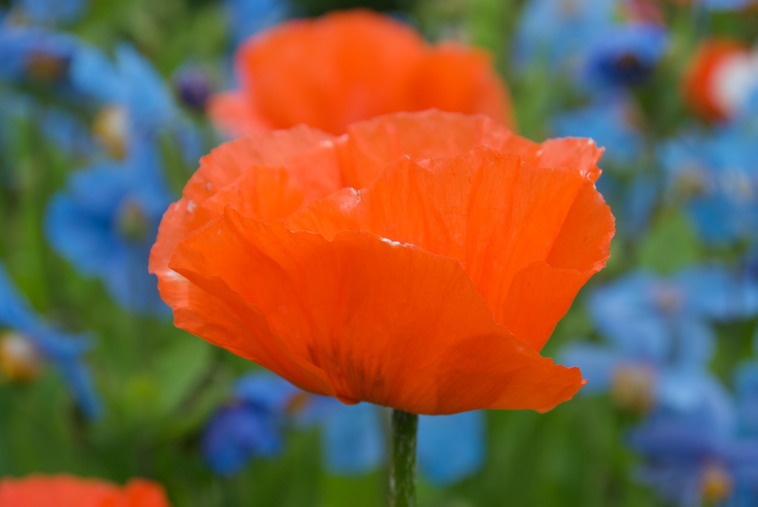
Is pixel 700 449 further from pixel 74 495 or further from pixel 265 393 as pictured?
pixel 74 495

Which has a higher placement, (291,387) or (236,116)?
(236,116)

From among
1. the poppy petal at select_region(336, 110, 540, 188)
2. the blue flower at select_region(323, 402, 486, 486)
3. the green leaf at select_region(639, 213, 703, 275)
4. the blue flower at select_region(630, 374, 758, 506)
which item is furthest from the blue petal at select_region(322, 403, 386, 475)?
the poppy petal at select_region(336, 110, 540, 188)

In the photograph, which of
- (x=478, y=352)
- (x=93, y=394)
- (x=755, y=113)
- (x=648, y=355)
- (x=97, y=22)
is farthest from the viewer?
(x=97, y=22)

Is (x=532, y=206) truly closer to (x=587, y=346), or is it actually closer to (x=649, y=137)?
(x=587, y=346)

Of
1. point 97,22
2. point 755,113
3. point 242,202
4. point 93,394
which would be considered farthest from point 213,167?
point 97,22

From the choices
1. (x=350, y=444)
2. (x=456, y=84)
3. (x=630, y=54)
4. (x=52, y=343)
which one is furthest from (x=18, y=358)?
(x=630, y=54)

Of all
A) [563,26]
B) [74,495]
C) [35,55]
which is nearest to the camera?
[74,495]

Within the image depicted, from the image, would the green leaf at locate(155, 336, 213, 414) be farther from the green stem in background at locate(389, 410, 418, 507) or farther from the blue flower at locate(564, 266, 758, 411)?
the green stem in background at locate(389, 410, 418, 507)

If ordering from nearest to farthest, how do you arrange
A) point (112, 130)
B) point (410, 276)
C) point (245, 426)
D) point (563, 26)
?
1. point (410, 276)
2. point (245, 426)
3. point (112, 130)
4. point (563, 26)
